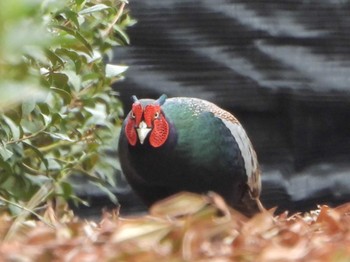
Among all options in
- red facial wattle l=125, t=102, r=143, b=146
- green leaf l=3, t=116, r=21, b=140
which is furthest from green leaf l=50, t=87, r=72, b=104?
red facial wattle l=125, t=102, r=143, b=146

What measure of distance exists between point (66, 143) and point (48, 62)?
1.51 ft

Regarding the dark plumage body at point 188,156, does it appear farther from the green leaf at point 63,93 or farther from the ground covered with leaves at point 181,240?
the ground covered with leaves at point 181,240

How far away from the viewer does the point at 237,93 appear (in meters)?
3.88

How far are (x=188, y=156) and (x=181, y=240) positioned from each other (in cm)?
176

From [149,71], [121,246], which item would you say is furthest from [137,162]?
[121,246]

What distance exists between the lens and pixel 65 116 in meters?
2.93

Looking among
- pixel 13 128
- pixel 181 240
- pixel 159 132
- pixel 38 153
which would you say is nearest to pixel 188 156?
pixel 159 132

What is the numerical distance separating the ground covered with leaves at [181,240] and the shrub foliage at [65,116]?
2.30 feet

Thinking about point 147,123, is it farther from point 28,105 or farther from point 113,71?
point 28,105

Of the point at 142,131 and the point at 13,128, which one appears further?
the point at 142,131

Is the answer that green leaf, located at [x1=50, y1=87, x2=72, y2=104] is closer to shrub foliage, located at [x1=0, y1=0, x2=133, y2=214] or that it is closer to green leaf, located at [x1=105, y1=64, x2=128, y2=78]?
shrub foliage, located at [x1=0, y1=0, x2=133, y2=214]

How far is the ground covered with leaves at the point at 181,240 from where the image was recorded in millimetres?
1134

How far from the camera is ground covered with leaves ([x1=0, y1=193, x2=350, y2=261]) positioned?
113cm

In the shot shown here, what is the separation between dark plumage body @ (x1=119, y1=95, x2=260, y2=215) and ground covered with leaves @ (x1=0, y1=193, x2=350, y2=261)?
1.54 metres
